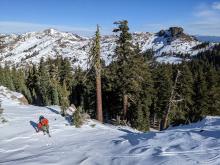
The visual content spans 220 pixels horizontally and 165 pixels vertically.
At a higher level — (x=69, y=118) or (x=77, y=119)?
(x=77, y=119)

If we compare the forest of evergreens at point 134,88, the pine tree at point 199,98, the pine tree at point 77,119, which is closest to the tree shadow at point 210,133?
the pine tree at point 77,119

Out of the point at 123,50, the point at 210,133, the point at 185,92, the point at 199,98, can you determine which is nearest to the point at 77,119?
the point at 210,133

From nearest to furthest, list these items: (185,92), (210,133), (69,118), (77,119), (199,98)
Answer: (210,133) → (77,119) → (69,118) → (185,92) → (199,98)

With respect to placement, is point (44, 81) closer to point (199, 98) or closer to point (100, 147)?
point (199, 98)

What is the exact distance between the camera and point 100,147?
14836 mm

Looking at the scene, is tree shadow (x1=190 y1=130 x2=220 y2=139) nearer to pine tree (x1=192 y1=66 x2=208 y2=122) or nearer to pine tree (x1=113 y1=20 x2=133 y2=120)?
pine tree (x1=113 y1=20 x2=133 y2=120)

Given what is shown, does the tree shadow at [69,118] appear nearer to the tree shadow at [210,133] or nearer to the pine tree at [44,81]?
the tree shadow at [210,133]

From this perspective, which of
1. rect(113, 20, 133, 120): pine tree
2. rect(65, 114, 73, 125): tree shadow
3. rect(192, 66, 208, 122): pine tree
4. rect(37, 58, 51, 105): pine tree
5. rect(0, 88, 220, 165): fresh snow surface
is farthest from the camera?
rect(37, 58, 51, 105): pine tree

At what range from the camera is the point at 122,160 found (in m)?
12.2

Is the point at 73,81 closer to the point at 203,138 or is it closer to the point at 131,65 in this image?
the point at 131,65

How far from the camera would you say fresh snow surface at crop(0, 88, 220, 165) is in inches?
Answer: 466

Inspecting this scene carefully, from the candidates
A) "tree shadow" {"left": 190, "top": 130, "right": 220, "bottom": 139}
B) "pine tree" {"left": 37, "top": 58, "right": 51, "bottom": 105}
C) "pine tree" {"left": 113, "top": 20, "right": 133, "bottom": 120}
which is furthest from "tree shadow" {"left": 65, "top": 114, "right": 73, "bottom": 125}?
"pine tree" {"left": 37, "top": 58, "right": 51, "bottom": 105}

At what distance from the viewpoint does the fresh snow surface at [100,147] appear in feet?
38.8

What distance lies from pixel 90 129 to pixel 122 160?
8988mm
